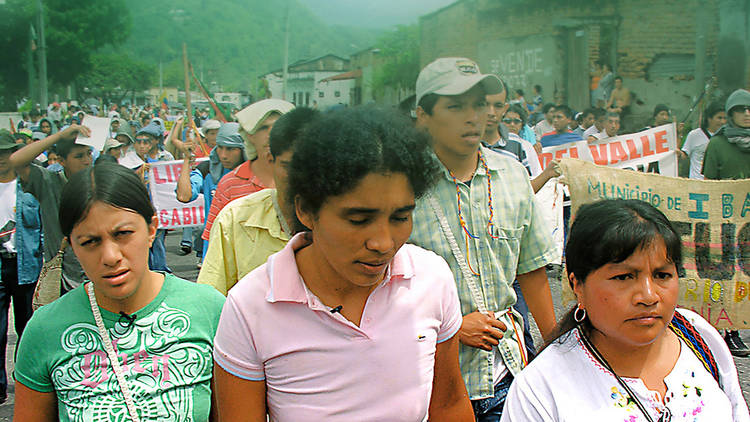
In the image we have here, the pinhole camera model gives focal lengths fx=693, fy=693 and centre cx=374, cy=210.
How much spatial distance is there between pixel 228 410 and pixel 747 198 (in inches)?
159

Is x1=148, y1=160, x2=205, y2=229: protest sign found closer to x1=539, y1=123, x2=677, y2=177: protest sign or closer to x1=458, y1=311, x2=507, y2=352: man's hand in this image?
x1=539, y1=123, x2=677, y2=177: protest sign

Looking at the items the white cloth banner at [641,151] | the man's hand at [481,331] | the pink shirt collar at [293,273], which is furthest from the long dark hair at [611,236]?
the white cloth banner at [641,151]

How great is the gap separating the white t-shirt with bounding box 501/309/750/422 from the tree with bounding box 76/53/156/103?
179 feet

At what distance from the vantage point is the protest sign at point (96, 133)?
5590mm

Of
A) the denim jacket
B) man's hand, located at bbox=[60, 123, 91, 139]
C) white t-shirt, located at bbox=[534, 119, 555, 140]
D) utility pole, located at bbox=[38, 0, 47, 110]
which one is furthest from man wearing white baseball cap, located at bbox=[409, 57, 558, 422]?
utility pole, located at bbox=[38, 0, 47, 110]

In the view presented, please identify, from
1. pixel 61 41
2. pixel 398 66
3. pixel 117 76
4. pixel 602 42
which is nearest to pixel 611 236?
pixel 602 42

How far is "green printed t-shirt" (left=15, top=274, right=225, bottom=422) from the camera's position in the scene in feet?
6.85

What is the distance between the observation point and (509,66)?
1110 inches

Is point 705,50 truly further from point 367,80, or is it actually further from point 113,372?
point 367,80

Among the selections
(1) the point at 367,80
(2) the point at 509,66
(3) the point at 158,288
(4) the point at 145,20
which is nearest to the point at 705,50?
(2) the point at 509,66

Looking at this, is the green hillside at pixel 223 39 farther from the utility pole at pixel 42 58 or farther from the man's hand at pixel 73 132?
the man's hand at pixel 73 132

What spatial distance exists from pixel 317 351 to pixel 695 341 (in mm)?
1122

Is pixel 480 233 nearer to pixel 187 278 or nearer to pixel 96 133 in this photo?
pixel 96 133

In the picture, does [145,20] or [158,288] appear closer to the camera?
[158,288]
